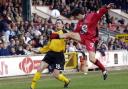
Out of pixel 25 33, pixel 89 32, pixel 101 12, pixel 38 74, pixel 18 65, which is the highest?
pixel 101 12

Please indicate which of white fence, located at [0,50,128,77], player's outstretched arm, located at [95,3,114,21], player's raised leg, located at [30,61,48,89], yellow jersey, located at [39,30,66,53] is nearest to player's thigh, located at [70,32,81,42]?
yellow jersey, located at [39,30,66,53]

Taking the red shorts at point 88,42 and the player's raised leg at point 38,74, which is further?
the red shorts at point 88,42

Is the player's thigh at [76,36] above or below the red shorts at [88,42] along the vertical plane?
above

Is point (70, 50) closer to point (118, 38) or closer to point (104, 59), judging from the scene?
point (104, 59)

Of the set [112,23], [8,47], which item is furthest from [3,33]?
[112,23]

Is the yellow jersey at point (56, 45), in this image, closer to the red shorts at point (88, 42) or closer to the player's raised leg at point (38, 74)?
the player's raised leg at point (38, 74)

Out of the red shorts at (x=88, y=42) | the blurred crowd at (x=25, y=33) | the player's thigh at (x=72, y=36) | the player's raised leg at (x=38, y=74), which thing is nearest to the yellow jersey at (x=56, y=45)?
the player's thigh at (x=72, y=36)

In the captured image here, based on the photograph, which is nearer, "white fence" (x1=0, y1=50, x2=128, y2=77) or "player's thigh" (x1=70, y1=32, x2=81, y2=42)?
"player's thigh" (x1=70, y1=32, x2=81, y2=42)

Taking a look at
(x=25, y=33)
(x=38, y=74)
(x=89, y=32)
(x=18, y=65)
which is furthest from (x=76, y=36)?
(x=25, y=33)

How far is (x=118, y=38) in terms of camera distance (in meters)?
39.8

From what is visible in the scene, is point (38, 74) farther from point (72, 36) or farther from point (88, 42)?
point (88, 42)

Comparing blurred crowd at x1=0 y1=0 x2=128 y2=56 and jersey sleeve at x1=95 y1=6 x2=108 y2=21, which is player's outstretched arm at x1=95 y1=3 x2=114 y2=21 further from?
blurred crowd at x1=0 y1=0 x2=128 y2=56

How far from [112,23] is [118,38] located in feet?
12.2

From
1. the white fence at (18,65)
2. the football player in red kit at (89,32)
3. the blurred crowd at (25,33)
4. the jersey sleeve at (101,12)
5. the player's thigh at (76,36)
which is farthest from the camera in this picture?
the blurred crowd at (25,33)
